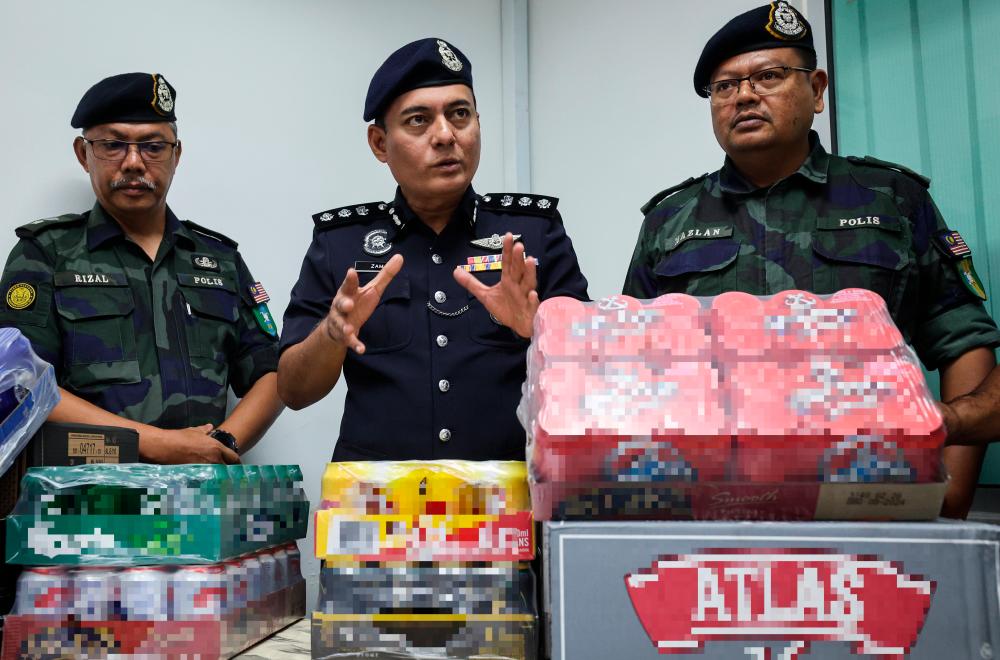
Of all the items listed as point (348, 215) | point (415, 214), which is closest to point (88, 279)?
point (348, 215)

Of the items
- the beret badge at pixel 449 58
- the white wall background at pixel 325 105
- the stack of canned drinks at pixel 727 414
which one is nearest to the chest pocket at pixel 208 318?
the white wall background at pixel 325 105

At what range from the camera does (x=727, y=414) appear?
68 cm

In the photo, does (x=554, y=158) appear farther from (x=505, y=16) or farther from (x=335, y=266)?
(x=335, y=266)

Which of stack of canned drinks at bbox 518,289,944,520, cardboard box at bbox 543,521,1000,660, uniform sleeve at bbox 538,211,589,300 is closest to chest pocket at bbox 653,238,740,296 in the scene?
uniform sleeve at bbox 538,211,589,300

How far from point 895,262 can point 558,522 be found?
3.57 ft

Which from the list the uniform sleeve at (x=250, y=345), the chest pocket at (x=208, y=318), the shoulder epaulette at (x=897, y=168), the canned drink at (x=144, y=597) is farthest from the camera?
the uniform sleeve at (x=250, y=345)

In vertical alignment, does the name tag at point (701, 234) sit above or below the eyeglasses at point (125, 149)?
below

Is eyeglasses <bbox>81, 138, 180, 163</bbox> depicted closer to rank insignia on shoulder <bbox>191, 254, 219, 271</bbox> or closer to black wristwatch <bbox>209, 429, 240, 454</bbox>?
rank insignia on shoulder <bbox>191, 254, 219, 271</bbox>

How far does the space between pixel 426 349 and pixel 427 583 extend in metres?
0.68

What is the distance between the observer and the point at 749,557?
653 mm

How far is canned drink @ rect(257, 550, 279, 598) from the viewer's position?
1.04 meters

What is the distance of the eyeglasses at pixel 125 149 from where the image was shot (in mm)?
2062

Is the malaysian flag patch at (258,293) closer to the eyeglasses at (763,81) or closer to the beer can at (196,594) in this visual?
the eyeglasses at (763,81)

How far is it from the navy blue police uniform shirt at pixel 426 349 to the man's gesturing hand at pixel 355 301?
305 millimetres
